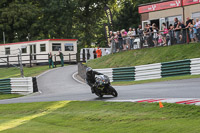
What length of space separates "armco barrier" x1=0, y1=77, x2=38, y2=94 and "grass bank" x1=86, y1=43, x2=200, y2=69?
7.18 metres

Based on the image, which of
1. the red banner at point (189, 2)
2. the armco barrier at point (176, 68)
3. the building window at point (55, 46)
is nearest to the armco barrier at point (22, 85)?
the armco barrier at point (176, 68)

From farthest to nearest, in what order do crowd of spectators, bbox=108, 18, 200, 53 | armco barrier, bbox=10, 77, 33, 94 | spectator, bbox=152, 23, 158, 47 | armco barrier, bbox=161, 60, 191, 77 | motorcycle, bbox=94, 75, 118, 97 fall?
spectator, bbox=152, 23, 158, 47 → armco barrier, bbox=10, 77, 33, 94 → crowd of spectators, bbox=108, 18, 200, 53 → armco barrier, bbox=161, 60, 191, 77 → motorcycle, bbox=94, 75, 118, 97

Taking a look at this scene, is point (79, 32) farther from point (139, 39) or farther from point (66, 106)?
point (66, 106)

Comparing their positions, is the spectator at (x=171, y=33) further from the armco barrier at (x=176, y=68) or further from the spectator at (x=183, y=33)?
the armco barrier at (x=176, y=68)

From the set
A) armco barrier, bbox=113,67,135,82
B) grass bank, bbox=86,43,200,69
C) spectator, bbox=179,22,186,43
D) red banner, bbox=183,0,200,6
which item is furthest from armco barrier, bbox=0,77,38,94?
red banner, bbox=183,0,200,6

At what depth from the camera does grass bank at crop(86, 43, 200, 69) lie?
24.8 metres

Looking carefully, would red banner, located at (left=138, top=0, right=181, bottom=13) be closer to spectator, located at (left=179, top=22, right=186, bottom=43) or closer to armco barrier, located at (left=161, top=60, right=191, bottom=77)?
spectator, located at (left=179, top=22, right=186, bottom=43)

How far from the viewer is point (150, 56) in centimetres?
2761

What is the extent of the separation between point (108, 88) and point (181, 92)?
297 centimetres

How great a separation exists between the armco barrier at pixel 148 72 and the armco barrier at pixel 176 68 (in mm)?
373

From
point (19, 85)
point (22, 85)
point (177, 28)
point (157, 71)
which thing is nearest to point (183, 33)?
point (177, 28)

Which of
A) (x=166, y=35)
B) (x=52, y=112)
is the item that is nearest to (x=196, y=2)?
(x=166, y=35)

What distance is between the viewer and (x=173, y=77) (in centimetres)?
2270

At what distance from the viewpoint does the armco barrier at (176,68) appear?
74.3 ft
